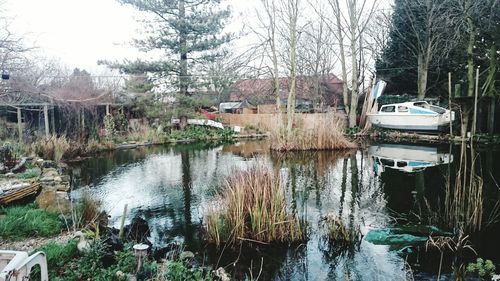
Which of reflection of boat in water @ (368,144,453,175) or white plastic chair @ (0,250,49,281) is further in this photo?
reflection of boat in water @ (368,144,453,175)

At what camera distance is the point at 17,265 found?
70.3 inches

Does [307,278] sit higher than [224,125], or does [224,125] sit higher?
[224,125]

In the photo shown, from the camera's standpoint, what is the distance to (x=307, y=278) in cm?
334

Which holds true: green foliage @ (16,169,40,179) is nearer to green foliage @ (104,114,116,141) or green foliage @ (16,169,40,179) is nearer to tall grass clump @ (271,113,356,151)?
tall grass clump @ (271,113,356,151)

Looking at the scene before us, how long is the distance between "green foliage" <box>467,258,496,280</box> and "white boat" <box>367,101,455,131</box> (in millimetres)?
10602

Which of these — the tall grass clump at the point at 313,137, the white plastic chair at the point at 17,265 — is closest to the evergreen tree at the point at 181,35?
the tall grass clump at the point at 313,137

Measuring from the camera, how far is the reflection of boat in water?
27.8ft

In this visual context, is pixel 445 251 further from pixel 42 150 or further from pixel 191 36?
pixel 191 36

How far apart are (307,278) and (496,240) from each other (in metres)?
2.41

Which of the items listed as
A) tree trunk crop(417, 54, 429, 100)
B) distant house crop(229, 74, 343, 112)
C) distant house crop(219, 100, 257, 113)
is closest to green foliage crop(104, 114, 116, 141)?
distant house crop(229, 74, 343, 112)

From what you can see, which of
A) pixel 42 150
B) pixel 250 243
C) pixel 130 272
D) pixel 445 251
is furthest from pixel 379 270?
pixel 42 150

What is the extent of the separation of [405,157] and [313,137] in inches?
110

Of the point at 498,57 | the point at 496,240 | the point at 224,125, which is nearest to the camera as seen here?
the point at 496,240

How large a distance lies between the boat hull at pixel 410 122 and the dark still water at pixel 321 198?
1947 mm
